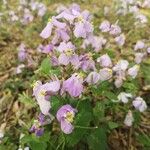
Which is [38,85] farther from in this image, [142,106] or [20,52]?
[20,52]

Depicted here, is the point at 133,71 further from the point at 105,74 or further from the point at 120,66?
the point at 105,74

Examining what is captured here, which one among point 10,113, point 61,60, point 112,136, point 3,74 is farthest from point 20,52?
point 61,60

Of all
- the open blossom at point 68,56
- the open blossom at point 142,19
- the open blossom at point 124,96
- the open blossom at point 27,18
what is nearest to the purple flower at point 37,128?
the open blossom at point 68,56

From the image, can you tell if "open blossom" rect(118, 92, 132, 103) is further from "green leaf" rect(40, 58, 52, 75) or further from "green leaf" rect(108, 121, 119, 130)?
"green leaf" rect(40, 58, 52, 75)

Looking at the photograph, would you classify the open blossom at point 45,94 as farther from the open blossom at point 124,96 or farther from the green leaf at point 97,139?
the open blossom at point 124,96

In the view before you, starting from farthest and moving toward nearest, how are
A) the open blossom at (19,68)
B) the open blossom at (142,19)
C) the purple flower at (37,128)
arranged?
the open blossom at (142,19), the open blossom at (19,68), the purple flower at (37,128)

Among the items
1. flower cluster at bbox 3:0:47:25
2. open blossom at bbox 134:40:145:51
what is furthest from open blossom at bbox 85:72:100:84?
flower cluster at bbox 3:0:47:25
